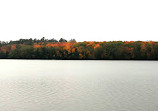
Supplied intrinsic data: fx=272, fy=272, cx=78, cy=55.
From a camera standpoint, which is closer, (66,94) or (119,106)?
(119,106)

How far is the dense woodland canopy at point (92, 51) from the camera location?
15200 cm

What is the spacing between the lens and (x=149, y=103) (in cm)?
2256

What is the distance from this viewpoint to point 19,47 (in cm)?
17688

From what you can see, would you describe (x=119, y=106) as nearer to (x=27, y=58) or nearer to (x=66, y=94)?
(x=66, y=94)

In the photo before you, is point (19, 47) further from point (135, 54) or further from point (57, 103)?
point (57, 103)

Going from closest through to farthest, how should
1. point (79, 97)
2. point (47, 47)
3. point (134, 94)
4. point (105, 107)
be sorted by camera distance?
point (105, 107) → point (79, 97) → point (134, 94) → point (47, 47)

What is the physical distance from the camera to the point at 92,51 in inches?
6427

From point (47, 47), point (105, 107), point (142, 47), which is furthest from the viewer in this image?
point (47, 47)

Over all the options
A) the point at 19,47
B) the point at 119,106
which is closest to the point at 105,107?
the point at 119,106

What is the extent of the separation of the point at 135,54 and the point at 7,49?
8395cm

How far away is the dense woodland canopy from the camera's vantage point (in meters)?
152

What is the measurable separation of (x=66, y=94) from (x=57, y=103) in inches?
188

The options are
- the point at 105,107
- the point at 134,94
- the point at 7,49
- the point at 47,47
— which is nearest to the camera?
the point at 105,107

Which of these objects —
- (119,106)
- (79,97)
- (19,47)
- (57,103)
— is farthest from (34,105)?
(19,47)
